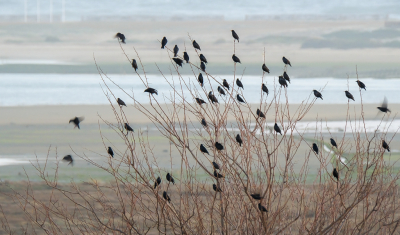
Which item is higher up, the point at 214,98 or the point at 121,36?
the point at 121,36

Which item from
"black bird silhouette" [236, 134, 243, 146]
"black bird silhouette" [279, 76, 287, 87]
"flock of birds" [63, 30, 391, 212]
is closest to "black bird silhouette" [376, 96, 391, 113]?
"flock of birds" [63, 30, 391, 212]

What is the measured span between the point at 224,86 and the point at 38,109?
61859 millimetres

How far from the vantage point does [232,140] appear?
15.9 ft

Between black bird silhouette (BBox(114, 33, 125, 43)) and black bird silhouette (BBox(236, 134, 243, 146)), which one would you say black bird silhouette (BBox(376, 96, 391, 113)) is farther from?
black bird silhouette (BBox(114, 33, 125, 43))

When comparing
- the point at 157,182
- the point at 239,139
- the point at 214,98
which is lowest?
the point at 157,182

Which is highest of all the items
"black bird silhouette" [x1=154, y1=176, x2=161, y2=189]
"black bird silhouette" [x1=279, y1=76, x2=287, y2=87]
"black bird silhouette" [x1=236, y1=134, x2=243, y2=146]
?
"black bird silhouette" [x1=279, y1=76, x2=287, y2=87]

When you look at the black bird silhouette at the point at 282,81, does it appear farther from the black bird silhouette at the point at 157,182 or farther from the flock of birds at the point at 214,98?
the black bird silhouette at the point at 157,182

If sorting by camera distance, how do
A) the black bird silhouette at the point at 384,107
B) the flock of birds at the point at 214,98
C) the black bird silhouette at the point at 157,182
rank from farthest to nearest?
the black bird silhouette at the point at 384,107, the black bird silhouette at the point at 157,182, the flock of birds at the point at 214,98

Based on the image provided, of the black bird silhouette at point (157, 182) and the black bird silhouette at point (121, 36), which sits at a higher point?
the black bird silhouette at point (121, 36)

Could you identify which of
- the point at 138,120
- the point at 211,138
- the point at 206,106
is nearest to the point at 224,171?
the point at 211,138

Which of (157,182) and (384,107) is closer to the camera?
(157,182)

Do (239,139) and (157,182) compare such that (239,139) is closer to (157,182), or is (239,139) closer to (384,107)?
(157,182)

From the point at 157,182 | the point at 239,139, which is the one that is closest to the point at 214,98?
the point at 239,139

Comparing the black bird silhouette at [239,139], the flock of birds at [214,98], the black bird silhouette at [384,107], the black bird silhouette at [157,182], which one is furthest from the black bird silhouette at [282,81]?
the black bird silhouette at [157,182]
